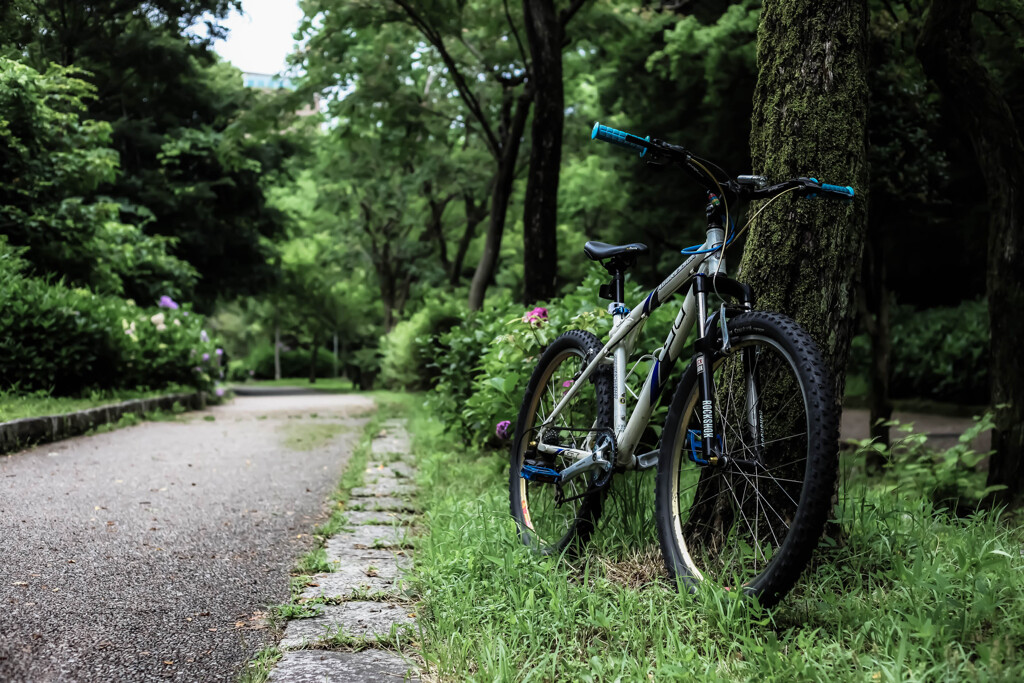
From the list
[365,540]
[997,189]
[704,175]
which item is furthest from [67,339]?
[997,189]

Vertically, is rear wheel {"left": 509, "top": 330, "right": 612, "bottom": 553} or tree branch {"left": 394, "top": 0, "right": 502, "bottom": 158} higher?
tree branch {"left": 394, "top": 0, "right": 502, "bottom": 158}

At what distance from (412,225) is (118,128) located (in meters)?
10.6

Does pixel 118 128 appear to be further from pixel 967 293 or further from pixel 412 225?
pixel 967 293

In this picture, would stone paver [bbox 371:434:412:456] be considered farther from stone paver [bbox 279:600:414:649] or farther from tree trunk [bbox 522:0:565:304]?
stone paver [bbox 279:600:414:649]

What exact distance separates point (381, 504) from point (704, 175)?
2.90 m

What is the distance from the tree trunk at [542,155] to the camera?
7984mm

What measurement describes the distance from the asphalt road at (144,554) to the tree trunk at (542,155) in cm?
295

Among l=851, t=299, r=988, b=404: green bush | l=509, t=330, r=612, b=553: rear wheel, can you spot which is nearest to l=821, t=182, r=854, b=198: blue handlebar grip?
l=509, t=330, r=612, b=553: rear wheel

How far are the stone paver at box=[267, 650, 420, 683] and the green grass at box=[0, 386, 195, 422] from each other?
4.24m

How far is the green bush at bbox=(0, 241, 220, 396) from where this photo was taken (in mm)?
7219

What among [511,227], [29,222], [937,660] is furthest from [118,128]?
[511,227]

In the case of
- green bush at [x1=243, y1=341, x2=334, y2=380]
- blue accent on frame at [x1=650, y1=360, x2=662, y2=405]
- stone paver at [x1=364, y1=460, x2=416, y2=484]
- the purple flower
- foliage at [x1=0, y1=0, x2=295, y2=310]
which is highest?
foliage at [x1=0, y1=0, x2=295, y2=310]

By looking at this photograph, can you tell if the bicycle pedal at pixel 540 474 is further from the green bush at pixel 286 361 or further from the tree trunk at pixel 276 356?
the green bush at pixel 286 361

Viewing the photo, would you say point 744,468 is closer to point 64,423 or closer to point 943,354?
point 64,423
